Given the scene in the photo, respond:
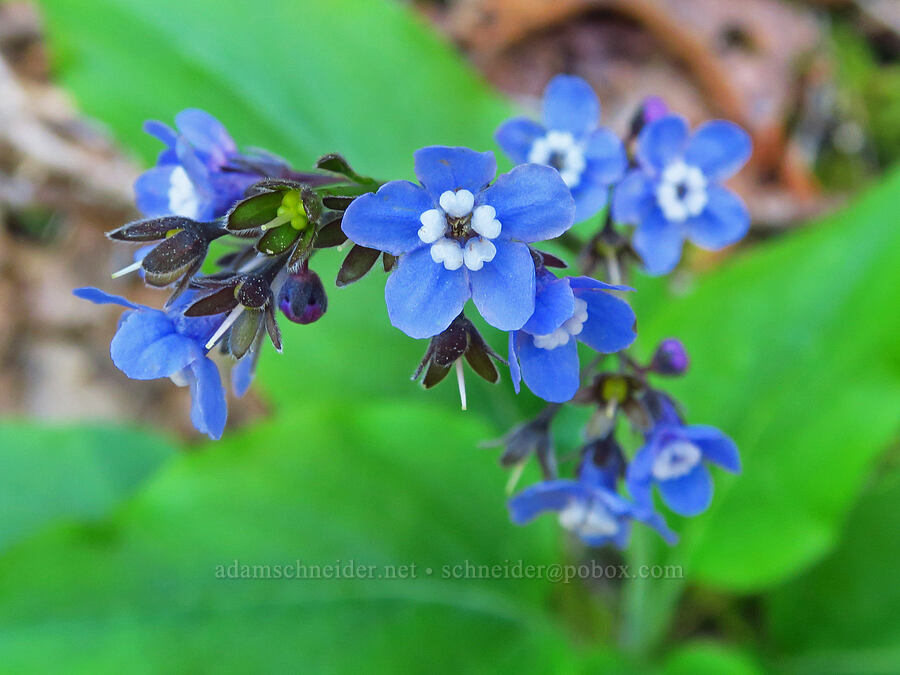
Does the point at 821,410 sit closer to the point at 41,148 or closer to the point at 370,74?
the point at 370,74

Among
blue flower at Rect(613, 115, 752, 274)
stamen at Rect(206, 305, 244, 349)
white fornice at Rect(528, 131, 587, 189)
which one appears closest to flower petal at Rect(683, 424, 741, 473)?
blue flower at Rect(613, 115, 752, 274)

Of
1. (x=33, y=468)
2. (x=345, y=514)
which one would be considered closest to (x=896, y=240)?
(x=345, y=514)

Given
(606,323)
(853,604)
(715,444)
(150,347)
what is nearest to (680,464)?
(715,444)

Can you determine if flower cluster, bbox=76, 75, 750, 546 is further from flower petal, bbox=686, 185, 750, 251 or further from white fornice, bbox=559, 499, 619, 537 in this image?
flower petal, bbox=686, 185, 750, 251

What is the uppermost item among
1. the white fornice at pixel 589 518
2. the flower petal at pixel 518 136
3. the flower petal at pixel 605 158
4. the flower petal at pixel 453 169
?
the flower petal at pixel 518 136

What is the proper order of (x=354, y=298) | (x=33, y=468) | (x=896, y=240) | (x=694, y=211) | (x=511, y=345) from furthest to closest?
(x=33, y=468) → (x=354, y=298) → (x=896, y=240) → (x=694, y=211) → (x=511, y=345)

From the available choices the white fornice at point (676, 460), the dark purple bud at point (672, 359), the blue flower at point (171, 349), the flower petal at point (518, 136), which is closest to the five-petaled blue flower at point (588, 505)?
the white fornice at point (676, 460)

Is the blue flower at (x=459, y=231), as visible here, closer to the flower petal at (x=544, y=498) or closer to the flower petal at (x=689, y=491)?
the flower petal at (x=544, y=498)
